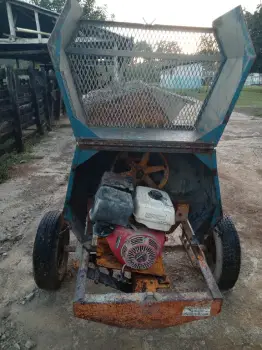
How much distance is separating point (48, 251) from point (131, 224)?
83cm

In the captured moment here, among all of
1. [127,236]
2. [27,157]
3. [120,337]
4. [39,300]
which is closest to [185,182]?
[127,236]

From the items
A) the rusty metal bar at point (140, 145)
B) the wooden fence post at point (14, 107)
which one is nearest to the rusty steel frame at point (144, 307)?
the rusty metal bar at point (140, 145)

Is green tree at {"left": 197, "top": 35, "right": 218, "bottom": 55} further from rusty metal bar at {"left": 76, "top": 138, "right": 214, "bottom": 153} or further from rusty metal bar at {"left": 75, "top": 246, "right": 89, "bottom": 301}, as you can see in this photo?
rusty metal bar at {"left": 75, "top": 246, "right": 89, "bottom": 301}

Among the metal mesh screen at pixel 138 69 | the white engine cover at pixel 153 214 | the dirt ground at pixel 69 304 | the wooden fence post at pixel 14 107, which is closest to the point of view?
the white engine cover at pixel 153 214

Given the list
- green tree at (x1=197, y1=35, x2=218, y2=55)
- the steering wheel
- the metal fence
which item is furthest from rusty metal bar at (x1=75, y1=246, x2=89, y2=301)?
the metal fence

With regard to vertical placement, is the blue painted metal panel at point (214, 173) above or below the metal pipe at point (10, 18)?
below

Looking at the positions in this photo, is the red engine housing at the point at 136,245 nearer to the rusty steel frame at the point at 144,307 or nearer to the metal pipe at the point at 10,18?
the rusty steel frame at the point at 144,307

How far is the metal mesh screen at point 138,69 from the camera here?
262cm

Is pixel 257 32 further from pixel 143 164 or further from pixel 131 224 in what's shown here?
pixel 131 224

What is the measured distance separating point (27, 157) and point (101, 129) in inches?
195

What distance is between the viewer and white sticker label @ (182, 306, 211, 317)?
204 cm

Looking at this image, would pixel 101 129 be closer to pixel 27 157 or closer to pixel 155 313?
pixel 155 313

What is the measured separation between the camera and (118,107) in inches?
113

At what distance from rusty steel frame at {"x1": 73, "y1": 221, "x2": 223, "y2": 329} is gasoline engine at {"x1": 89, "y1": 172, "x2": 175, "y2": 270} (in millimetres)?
290
